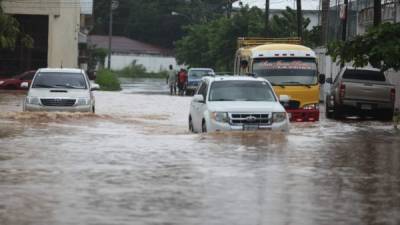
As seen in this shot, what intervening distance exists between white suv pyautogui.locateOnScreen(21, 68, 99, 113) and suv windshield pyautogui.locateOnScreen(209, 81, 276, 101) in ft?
18.0

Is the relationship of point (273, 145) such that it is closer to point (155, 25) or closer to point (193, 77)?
point (193, 77)

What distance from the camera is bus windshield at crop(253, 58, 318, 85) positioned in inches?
1059

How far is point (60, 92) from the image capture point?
24.4 m

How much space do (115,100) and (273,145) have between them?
23144 mm

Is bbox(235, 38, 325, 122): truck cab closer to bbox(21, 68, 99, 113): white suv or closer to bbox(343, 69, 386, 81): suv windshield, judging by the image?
bbox(343, 69, 386, 81): suv windshield

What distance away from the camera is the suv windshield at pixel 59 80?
24969 mm

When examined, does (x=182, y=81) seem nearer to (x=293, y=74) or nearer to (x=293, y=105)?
(x=293, y=74)

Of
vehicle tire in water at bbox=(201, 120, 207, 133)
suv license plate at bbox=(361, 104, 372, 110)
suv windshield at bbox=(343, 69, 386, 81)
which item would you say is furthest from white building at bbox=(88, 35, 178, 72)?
vehicle tire in water at bbox=(201, 120, 207, 133)

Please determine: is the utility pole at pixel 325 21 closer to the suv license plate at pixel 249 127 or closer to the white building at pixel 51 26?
the white building at pixel 51 26

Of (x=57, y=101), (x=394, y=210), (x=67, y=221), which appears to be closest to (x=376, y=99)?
(x=57, y=101)

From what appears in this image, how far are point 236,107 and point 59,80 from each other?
7782 mm

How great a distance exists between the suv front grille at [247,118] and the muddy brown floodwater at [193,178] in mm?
334

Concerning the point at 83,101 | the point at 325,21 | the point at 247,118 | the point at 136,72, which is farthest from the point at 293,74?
the point at 136,72

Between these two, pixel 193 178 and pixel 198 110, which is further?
pixel 198 110
